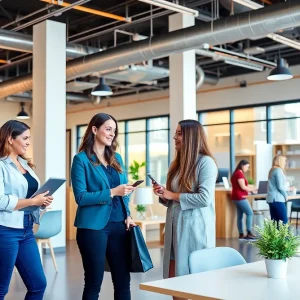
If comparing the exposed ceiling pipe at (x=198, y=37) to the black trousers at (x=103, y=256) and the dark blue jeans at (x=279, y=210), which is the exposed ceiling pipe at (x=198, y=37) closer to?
the dark blue jeans at (x=279, y=210)

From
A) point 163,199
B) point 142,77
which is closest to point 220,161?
point 142,77

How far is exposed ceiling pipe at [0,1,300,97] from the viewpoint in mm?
7289

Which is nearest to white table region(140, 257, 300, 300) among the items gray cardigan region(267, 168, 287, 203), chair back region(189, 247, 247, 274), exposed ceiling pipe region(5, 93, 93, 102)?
chair back region(189, 247, 247, 274)

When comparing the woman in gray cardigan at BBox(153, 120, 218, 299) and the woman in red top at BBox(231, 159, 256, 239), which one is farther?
the woman in red top at BBox(231, 159, 256, 239)

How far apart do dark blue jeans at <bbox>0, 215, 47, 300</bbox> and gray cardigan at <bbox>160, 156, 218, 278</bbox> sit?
2.59 ft

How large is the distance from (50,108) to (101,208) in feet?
19.6

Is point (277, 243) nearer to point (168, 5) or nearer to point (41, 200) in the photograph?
point (41, 200)

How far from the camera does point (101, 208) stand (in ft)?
10.9

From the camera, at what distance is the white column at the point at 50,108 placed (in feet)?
29.4

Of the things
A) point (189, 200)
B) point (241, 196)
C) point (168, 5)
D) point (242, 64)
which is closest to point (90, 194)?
point (189, 200)

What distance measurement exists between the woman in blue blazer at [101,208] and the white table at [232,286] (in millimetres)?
959

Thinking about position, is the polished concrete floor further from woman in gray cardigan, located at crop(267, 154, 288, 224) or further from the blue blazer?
the blue blazer

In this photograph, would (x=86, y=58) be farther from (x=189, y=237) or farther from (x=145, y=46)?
(x=189, y=237)

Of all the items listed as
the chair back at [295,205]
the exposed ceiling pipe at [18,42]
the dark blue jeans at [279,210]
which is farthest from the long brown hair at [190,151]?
the chair back at [295,205]
